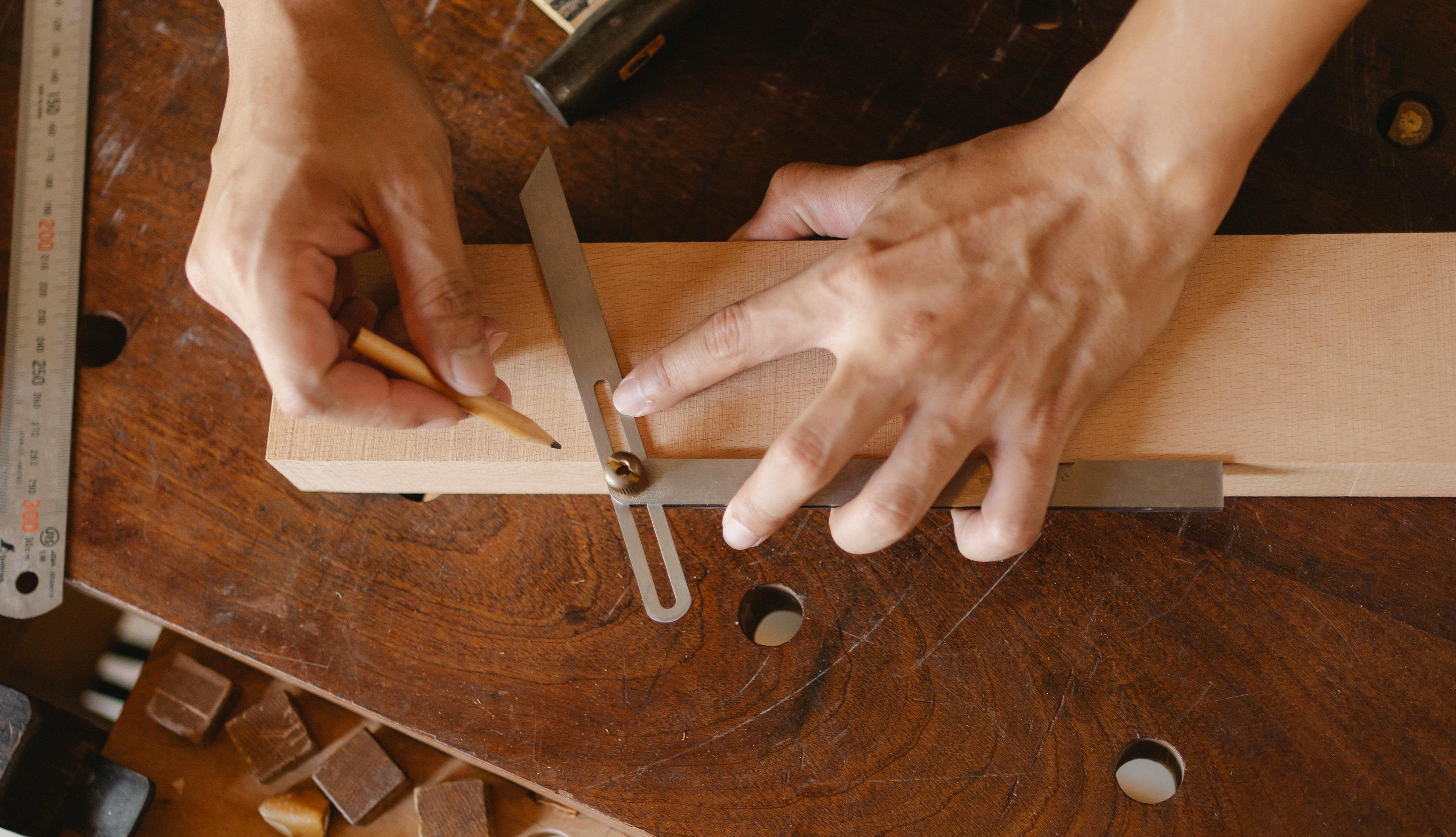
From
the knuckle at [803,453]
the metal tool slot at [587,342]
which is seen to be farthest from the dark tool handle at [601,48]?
the knuckle at [803,453]

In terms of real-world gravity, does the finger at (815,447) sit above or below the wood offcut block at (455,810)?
above

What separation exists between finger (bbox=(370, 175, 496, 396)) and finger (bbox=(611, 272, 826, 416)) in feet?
0.61

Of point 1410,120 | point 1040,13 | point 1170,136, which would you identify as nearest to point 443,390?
point 1170,136

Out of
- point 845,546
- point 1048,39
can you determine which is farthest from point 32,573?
point 1048,39

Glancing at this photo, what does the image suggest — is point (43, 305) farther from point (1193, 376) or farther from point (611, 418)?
point (1193, 376)

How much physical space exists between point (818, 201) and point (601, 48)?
0.46 meters

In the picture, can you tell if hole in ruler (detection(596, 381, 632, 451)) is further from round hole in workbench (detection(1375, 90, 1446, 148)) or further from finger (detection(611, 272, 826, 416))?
round hole in workbench (detection(1375, 90, 1446, 148))

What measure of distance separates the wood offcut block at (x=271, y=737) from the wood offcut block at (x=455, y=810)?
229 mm

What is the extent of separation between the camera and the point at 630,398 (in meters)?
1.06

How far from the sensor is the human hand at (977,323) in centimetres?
100

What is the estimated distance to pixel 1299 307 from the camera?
1108 millimetres

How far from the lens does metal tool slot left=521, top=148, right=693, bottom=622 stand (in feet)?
3.66

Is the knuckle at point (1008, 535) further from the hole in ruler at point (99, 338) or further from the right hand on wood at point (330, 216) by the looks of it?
the hole in ruler at point (99, 338)

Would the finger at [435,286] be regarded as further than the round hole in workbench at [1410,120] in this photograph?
No
